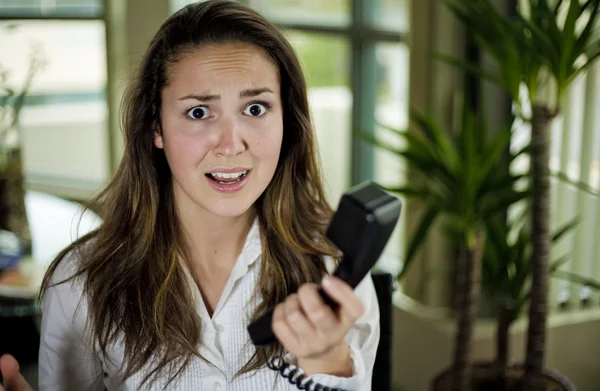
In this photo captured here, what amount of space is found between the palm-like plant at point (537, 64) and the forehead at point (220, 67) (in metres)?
0.84

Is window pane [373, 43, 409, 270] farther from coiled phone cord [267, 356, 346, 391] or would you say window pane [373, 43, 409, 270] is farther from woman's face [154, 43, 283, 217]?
coiled phone cord [267, 356, 346, 391]

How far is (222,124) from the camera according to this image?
124 centimetres

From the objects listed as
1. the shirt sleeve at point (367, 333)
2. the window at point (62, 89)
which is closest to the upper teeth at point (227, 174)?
the shirt sleeve at point (367, 333)

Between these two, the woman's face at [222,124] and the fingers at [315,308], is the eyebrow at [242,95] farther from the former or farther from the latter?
the fingers at [315,308]

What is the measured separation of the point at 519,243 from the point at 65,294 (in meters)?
1.33

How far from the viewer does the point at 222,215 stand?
4.19ft

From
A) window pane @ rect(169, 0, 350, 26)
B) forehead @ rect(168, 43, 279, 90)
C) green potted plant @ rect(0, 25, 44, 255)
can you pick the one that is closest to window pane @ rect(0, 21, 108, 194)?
window pane @ rect(169, 0, 350, 26)

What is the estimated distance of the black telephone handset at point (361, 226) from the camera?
0.77 meters

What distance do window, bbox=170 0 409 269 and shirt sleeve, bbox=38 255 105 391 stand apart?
1652mm

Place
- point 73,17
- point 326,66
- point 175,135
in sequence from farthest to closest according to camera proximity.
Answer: point 73,17, point 326,66, point 175,135

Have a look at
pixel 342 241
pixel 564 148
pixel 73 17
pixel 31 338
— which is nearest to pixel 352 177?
pixel 564 148

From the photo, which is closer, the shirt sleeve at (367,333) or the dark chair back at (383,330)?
the shirt sleeve at (367,333)

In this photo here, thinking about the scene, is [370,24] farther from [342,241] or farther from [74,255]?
[342,241]

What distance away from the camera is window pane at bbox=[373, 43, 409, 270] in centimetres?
298
